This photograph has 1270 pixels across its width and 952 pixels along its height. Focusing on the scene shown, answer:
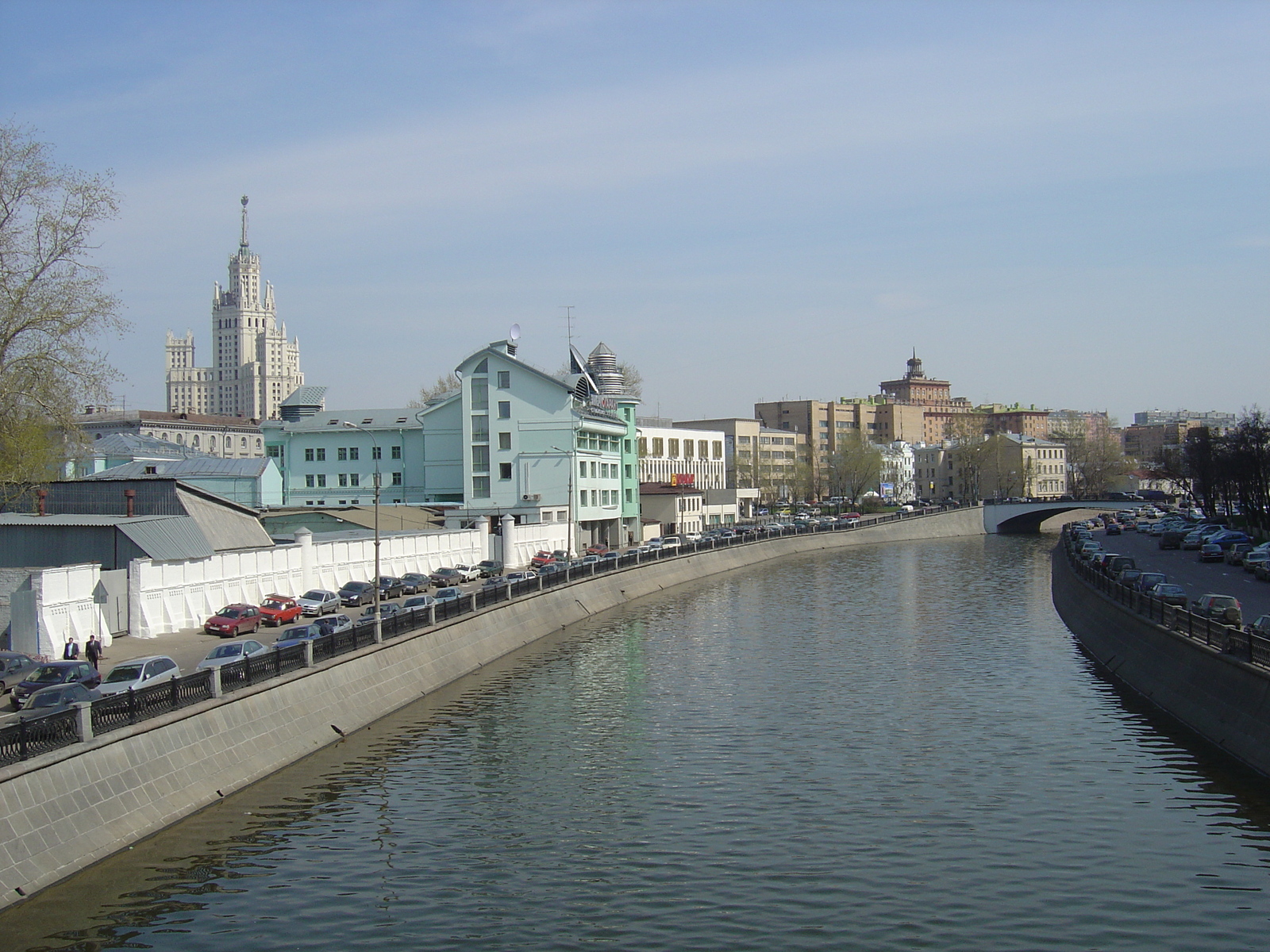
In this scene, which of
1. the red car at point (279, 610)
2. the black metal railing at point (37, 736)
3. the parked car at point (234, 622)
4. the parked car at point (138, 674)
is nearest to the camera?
the black metal railing at point (37, 736)

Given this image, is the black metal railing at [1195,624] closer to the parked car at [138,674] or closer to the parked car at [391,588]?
the parked car at [138,674]

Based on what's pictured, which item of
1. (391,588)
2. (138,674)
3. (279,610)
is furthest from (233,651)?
(391,588)

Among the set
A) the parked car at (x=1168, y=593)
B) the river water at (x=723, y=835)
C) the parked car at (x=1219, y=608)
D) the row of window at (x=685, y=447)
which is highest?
the row of window at (x=685, y=447)

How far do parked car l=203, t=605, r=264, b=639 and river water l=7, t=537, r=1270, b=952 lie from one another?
10099mm

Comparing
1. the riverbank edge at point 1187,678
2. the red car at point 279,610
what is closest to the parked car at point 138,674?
the red car at point 279,610

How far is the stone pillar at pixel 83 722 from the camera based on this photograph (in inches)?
866

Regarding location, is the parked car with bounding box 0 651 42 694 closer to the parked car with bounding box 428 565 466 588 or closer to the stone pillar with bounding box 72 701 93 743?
the stone pillar with bounding box 72 701 93 743

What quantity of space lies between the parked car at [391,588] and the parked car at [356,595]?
43.2 inches

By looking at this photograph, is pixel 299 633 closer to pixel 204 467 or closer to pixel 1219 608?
pixel 1219 608

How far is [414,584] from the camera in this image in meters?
61.9

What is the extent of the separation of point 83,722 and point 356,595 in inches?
1317

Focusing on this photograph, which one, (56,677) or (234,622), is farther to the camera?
(234,622)

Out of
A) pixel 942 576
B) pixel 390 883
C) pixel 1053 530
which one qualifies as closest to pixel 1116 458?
pixel 1053 530

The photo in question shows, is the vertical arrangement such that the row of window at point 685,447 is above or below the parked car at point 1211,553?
above
